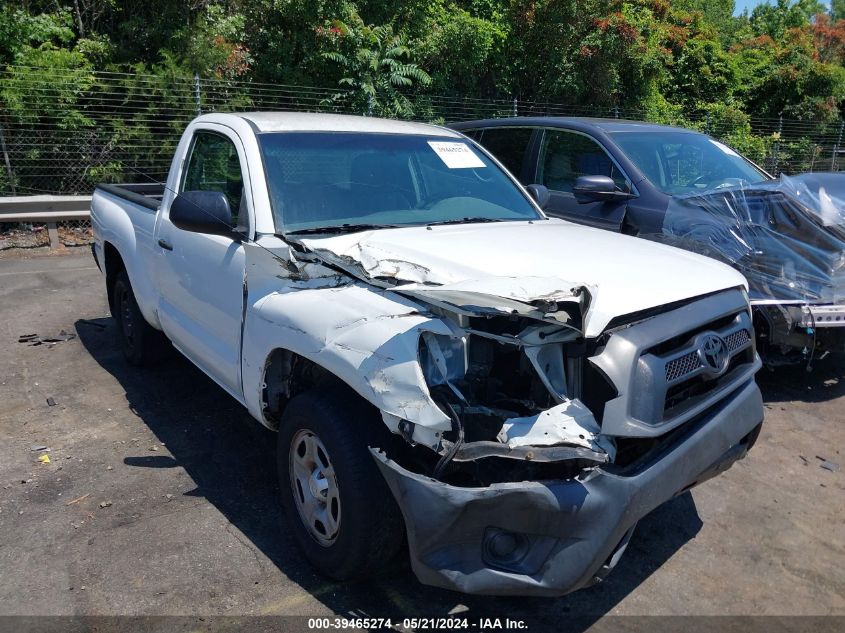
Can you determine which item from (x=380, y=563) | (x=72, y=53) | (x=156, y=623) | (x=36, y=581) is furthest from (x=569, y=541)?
(x=72, y=53)

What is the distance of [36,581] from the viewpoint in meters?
3.14

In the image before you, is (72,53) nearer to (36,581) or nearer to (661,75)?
(36,581)

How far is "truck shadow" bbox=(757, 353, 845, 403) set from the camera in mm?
5312

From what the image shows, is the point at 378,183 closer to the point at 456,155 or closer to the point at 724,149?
the point at 456,155

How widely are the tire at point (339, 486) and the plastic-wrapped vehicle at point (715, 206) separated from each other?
3.23 m

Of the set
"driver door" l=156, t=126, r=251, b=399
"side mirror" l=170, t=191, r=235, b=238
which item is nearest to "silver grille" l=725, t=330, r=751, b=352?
"driver door" l=156, t=126, r=251, b=399

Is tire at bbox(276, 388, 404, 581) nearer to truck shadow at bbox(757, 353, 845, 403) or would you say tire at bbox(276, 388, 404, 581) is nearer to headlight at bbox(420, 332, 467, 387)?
headlight at bbox(420, 332, 467, 387)

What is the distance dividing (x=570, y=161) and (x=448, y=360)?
430 cm

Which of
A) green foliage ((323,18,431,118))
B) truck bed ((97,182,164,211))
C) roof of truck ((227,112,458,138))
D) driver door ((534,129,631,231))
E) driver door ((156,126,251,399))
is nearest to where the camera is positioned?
driver door ((156,126,251,399))

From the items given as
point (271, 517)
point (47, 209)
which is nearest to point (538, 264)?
point (271, 517)

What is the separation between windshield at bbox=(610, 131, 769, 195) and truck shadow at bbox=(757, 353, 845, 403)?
5.24 ft

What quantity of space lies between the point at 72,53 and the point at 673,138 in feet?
31.5

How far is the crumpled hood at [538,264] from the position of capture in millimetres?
2725

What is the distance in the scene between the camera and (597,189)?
568 centimetres
